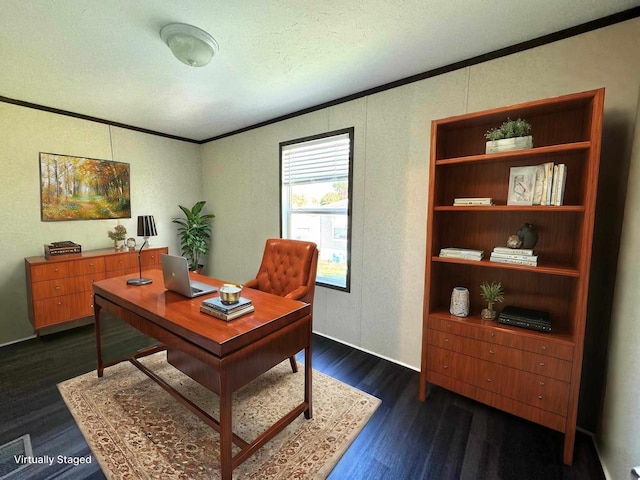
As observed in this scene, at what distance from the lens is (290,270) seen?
7.84 ft

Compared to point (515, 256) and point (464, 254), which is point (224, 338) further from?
point (515, 256)

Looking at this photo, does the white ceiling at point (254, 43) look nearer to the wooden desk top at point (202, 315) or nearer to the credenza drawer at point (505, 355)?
the wooden desk top at point (202, 315)

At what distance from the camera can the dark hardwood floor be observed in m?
1.49

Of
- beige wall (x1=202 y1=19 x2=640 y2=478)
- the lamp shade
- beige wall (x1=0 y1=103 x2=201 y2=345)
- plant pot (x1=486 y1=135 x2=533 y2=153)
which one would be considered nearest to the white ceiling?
beige wall (x1=202 y1=19 x2=640 y2=478)

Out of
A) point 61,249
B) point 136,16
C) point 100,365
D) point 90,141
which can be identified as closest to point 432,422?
point 100,365

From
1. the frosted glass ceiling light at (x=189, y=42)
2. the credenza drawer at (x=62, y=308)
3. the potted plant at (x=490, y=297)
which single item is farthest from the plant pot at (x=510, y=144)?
the credenza drawer at (x=62, y=308)

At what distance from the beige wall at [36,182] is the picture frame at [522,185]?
4.37m

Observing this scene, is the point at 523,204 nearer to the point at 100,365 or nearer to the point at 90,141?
the point at 100,365

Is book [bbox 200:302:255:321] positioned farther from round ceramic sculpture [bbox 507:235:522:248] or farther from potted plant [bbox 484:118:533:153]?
potted plant [bbox 484:118:533:153]

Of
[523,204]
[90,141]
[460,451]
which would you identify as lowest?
[460,451]

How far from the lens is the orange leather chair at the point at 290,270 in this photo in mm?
2266

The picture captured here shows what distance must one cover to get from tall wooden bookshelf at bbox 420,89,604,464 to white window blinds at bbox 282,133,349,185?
106 centimetres

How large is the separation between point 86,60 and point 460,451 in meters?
3.78

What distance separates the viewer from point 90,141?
338cm
